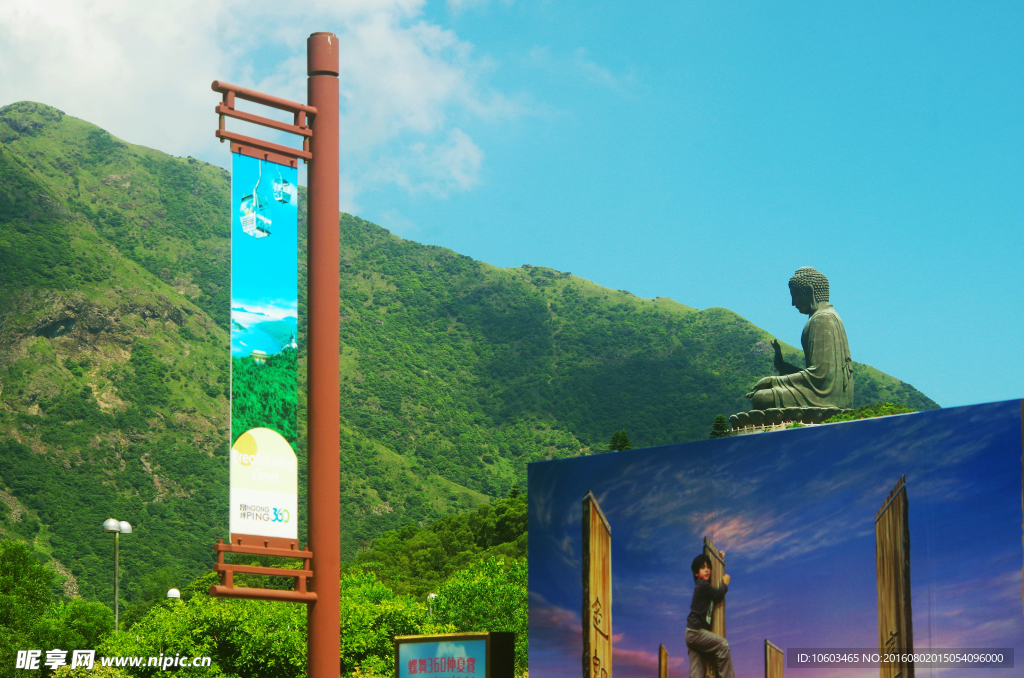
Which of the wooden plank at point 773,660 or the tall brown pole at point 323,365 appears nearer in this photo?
the tall brown pole at point 323,365

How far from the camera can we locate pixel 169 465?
116438mm

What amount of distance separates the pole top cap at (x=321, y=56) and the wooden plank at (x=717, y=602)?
873cm

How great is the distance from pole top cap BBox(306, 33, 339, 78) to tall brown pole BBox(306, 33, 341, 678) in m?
0.01

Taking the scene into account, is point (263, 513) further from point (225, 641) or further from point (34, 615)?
point (34, 615)

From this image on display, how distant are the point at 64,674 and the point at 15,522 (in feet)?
238

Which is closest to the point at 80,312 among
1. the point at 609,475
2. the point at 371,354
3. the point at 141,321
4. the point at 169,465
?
the point at 141,321

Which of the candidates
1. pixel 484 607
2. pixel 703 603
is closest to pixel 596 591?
pixel 703 603

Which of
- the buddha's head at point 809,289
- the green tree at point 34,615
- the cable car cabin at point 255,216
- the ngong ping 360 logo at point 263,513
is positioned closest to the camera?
the ngong ping 360 logo at point 263,513

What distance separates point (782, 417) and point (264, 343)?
46.9 feet

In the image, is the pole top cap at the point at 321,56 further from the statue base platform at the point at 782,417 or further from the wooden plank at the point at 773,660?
the statue base platform at the point at 782,417

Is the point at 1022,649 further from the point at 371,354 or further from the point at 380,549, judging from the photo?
the point at 371,354

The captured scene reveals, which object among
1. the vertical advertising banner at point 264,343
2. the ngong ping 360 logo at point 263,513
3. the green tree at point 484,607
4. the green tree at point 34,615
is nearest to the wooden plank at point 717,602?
the vertical advertising banner at point 264,343

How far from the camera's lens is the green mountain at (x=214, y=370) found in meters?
111

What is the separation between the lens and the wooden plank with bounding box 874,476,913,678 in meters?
13.4
